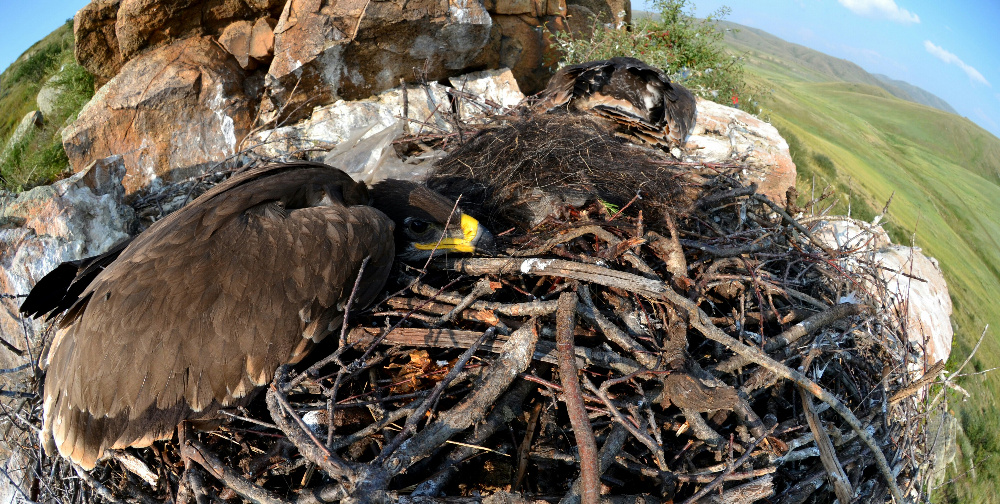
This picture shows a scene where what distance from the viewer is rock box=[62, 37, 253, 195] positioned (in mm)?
5914

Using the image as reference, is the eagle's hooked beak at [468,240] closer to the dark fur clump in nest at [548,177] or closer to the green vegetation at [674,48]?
the dark fur clump in nest at [548,177]

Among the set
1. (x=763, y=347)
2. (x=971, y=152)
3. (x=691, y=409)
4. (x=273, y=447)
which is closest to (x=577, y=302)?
(x=691, y=409)

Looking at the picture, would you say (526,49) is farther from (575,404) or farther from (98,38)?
(575,404)

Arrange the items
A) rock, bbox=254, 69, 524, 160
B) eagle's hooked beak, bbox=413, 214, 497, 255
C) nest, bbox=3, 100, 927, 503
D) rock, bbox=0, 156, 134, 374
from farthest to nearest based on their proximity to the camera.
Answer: rock, bbox=254, 69, 524, 160 → rock, bbox=0, 156, 134, 374 → eagle's hooked beak, bbox=413, 214, 497, 255 → nest, bbox=3, 100, 927, 503

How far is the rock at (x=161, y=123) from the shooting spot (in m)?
5.91

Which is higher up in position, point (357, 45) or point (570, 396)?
point (357, 45)

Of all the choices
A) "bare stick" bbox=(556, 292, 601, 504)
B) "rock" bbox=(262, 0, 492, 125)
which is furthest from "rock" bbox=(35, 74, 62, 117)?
"bare stick" bbox=(556, 292, 601, 504)

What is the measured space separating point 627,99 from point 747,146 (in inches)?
64.6

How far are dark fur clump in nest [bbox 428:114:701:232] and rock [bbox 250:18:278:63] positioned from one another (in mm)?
3492

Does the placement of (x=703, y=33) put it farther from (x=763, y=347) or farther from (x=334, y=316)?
(x=334, y=316)

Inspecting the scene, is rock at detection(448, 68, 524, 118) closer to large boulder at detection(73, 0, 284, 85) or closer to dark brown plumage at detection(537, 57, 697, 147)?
dark brown plumage at detection(537, 57, 697, 147)

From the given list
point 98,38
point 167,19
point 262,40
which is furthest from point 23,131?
point 262,40

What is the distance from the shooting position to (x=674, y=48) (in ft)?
28.6

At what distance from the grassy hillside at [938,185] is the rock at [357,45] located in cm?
478
